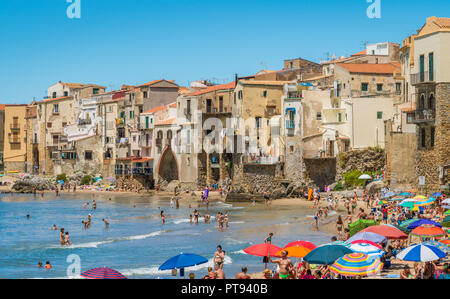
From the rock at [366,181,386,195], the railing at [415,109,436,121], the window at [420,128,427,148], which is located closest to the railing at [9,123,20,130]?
the rock at [366,181,386,195]

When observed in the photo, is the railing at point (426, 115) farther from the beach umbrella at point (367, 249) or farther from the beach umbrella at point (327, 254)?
the beach umbrella at point (327, 254)

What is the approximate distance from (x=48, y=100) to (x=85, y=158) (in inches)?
597

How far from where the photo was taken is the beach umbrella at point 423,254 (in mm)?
17203

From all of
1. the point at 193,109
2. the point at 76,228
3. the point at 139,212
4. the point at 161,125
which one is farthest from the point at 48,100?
the point at 76,228

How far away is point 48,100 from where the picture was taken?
9944 centimetres

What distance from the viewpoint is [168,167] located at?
→ 74.6m

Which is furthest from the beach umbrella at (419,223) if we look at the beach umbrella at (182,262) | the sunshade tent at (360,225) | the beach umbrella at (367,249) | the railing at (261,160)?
the railing at (261,160)

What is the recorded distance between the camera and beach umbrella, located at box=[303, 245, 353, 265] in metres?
17.6

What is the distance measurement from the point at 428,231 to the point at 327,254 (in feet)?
20.9

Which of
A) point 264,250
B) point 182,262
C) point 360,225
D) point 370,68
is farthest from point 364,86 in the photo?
point 182,262

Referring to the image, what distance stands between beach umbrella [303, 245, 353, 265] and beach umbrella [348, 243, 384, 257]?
1.87ft
